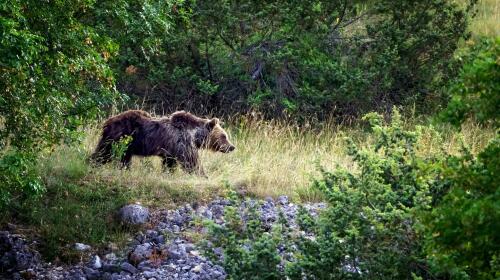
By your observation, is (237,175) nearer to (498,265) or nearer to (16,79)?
(16,79)

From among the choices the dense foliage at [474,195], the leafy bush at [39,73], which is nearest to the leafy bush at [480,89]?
the dense foliage at [474,195]

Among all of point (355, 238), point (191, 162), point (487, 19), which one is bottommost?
point (191, 162)

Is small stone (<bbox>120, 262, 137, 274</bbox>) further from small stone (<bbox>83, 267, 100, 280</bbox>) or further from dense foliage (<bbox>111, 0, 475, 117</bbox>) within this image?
dense foliage (<bbox>111, 0, 475, 117</bbox>)

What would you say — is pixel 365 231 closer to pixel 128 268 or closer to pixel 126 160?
pixel 128 268

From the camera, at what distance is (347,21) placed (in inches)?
707

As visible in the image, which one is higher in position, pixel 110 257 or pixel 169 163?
pixel 169 163

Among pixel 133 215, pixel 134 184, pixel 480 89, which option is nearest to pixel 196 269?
pixel 133 215

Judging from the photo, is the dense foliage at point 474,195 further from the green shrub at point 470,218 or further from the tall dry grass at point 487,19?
the tall dry grass at point 487,19

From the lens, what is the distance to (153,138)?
501 inches

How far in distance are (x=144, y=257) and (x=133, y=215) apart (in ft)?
2.48

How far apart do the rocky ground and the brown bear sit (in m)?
1.76

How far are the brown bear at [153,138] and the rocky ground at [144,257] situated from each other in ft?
5.76

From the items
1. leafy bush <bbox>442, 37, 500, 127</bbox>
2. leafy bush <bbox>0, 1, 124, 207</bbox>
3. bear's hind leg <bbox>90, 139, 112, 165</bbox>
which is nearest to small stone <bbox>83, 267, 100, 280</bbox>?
leafy bush <bbox>0, 1, 124, 207</bbox>

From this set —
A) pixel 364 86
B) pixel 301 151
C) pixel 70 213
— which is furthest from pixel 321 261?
pixel 364 86
